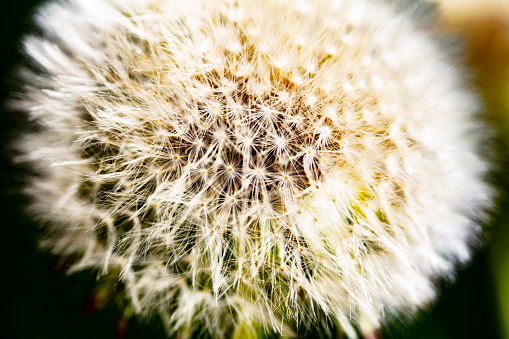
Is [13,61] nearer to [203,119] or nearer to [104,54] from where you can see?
[104,54]

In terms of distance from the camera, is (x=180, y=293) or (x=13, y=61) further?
(x=13, y=61)

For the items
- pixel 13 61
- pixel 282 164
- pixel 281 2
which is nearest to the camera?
pixel 282 164

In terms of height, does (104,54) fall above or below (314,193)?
above

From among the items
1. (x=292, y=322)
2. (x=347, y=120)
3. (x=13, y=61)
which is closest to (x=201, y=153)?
(x=347, y=120)

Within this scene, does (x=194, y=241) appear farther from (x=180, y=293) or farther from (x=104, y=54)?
(x=104, y=54)

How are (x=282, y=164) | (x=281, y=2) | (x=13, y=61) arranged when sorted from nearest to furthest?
(x=282, y=164) → (x=281, y=2) → (x=13, y=61)

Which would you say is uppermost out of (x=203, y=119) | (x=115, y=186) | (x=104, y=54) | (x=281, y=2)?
(x=281, y=2)

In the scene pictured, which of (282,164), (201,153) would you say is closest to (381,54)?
(282,164)
